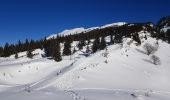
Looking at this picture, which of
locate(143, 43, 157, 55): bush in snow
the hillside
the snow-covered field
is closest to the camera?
the hillside

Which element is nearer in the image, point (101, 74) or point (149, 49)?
point (101, 74)

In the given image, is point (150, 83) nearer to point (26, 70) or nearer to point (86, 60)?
point (86, 60)

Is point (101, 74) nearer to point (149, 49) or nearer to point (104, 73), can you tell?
point (104, 73)

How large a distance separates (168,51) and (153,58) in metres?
17.5

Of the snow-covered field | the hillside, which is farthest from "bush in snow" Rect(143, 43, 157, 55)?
the snow-covered field

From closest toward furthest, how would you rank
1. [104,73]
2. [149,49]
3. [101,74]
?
[101,74] < [104,73] < [149,49]

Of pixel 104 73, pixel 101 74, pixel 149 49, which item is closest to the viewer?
pixel 101 74

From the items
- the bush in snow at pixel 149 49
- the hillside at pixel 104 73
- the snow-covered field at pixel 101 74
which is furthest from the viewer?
the bush in snow at pixel 149 49

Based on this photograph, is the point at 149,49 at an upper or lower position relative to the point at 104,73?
upper

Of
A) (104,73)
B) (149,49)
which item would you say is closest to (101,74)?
(104,73)

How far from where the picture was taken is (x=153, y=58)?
208ft

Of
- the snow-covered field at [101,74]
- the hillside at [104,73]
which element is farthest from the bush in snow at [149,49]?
the snow-covered field at [101,74]

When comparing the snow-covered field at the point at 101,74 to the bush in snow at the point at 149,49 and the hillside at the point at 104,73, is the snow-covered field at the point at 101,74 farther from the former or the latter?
the bush in snow at the point at 149,49

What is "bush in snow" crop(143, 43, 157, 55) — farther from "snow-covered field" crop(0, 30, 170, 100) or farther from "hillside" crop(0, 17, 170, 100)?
"snow-covered field" crop(0, 30, 170, 100)
